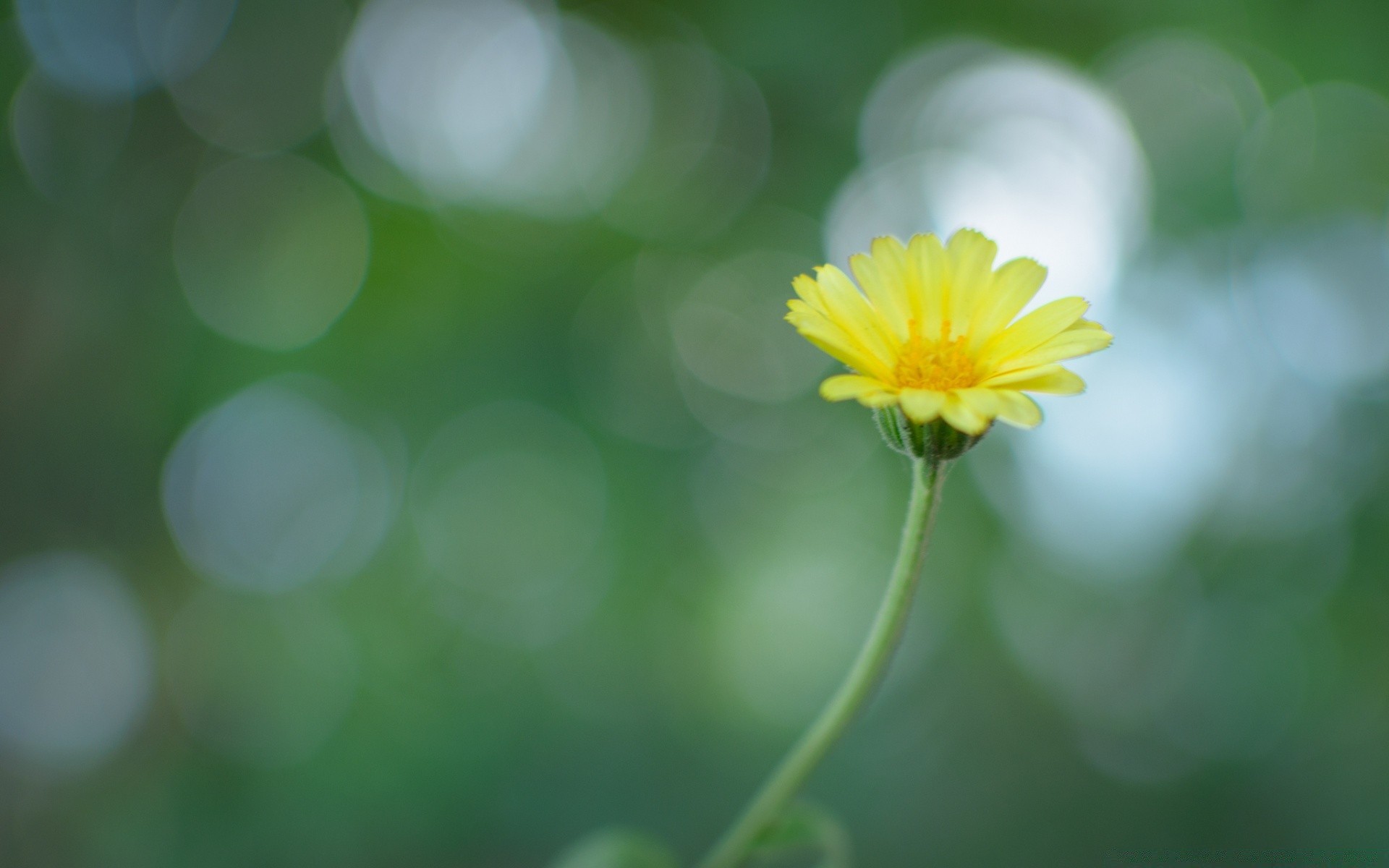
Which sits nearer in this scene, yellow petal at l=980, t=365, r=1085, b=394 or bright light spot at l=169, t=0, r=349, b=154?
yellow petal at l=980, t=365, r=1085, b=394

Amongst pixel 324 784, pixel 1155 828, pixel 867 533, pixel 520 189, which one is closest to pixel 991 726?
pixel 1155 828

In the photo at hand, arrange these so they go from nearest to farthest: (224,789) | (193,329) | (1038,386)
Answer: (1038,386), (224,789), (193,329)

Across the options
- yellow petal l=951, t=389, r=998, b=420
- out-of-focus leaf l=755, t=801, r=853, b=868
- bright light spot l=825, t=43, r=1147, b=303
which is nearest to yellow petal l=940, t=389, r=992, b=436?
yellow petal l=951, t=389, r=998, b=420

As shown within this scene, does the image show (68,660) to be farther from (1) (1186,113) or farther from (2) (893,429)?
(1) (1186,113)

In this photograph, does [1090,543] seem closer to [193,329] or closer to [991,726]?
[991,726]

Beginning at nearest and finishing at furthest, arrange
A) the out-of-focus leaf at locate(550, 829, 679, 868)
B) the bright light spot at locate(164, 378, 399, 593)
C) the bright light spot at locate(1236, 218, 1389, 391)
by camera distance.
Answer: the out-of-focus leaf at locate(550, 829, 679, 868) < the bright light spot at locate(1236, 218, 1389, 391) < the bright light spot at locate(164, 378, 399, 593)

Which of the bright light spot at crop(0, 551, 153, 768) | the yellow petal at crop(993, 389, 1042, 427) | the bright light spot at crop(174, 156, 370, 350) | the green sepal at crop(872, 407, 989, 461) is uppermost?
the yellow petal at crop(993, 389, 1042, 427)

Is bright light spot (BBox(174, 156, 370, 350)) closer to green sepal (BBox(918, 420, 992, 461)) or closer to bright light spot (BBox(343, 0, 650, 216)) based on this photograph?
bright light spot (BBox(343, 0, 650, 216))
